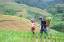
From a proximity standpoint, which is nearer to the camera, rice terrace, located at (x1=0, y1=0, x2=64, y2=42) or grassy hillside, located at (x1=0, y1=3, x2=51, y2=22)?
rice terrace, located at (x1=0, y1=0, x2=64, y2=42)

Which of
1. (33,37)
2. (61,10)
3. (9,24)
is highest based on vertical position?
(33,37)

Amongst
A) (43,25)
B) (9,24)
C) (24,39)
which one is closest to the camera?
(24,39)

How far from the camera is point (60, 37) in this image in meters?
7.82

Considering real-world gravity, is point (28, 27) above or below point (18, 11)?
above

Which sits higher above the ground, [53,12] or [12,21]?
[12,21]

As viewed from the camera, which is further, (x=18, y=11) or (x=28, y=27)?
(x=18, y=11)

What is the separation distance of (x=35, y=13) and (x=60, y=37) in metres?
35.0

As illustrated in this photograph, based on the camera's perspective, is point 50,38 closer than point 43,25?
Yes

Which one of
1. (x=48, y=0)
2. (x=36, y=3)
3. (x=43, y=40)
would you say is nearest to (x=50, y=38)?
(x=43, y=40)

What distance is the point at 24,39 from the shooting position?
7711 mm

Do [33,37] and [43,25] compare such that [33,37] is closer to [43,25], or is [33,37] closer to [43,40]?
[43,40]

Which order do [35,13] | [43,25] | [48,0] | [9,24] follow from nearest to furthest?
[43,25], [9,24], [35,13], [48,0]

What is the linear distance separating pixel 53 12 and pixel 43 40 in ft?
124

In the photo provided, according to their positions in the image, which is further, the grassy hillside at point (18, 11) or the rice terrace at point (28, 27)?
the grassy hillside at point (18, 11)
